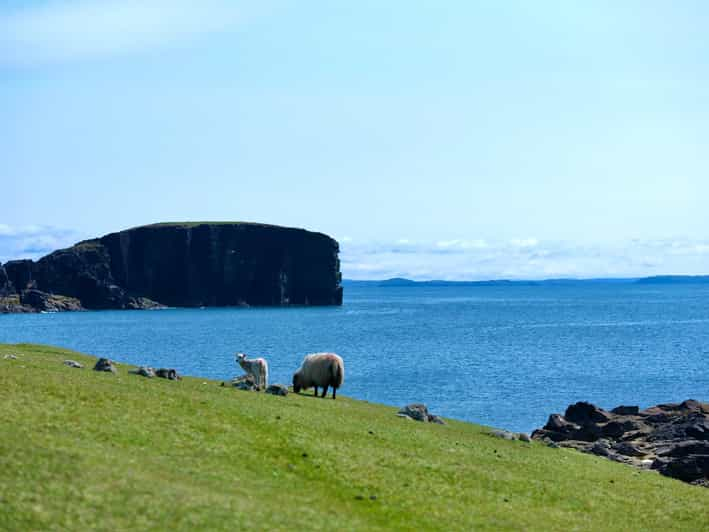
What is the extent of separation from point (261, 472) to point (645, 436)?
41562 mm

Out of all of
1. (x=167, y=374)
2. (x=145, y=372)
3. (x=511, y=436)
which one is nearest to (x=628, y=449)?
(x=511, y=436)

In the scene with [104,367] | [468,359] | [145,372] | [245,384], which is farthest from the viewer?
[468,359]

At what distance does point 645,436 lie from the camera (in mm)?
58406

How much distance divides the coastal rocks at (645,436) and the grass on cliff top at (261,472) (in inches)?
204

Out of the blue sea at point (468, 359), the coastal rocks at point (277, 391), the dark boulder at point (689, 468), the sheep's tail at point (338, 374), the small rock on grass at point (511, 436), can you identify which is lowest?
the blue sea at point (468, 359)

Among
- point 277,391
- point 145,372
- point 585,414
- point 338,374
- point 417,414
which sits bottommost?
point 585,414

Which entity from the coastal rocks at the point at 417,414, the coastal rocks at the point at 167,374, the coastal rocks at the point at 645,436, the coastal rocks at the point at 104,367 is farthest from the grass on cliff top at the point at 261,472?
the coastal rocks at the point at 417,414

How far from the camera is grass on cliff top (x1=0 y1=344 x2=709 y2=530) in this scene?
19844 millimetres

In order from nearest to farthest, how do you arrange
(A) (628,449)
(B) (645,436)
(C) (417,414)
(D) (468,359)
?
(C) (417,414), (A) (628,449), (B) (645,436), (D) (468,359)

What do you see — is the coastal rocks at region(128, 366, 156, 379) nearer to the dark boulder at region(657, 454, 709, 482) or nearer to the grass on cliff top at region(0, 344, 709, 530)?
the grass on cliff top at region(0, 344, 709, 530)

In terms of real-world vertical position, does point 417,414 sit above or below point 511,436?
above

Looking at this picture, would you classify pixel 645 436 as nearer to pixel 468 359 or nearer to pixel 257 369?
pixel 257 369

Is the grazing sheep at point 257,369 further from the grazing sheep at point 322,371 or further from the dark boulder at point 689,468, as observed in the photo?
the dark boulder at point 689,468

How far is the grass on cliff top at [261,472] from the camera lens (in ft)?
65.1
